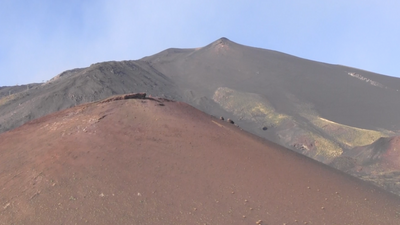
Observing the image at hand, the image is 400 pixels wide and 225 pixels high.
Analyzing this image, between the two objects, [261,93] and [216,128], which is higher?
[261,93]

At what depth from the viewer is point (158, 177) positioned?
13.1m

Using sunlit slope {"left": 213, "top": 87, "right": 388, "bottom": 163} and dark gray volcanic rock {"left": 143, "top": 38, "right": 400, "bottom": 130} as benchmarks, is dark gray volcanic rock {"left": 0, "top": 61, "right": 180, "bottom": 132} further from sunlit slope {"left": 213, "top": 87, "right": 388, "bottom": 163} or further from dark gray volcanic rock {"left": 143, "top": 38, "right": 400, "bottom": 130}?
sunlit slope {"left": 213, "top": 87, "right": 388, "bottom": 163}

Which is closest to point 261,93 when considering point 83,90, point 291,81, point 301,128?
point 291,81

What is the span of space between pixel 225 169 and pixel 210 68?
6649 centimetres

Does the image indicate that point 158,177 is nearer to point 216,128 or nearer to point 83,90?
point 216,128

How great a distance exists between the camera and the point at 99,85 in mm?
54531

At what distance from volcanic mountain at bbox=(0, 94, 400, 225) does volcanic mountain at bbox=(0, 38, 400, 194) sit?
67.7 feet

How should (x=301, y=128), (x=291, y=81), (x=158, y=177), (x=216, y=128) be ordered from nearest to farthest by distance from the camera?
(x=158, y=177)
(x=216, y=128)
(x=301, y=128)
(x=291, y=81)

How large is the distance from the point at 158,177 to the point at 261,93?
184ft

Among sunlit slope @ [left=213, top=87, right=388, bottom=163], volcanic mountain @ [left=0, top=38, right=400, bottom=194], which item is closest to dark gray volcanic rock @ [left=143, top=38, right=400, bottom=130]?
volcanic mountain @ [left=0, top=38, right=400, bottom=194]

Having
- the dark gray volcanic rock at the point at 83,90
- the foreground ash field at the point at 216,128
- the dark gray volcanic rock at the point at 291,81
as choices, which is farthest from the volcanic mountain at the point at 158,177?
the dark gray volcanic rock at the point at 291,81

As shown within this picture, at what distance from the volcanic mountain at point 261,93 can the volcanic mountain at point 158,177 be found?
813 inches

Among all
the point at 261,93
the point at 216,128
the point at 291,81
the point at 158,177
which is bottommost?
the point at 158,177

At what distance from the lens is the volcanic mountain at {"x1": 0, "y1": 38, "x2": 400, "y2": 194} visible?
1983 inches
